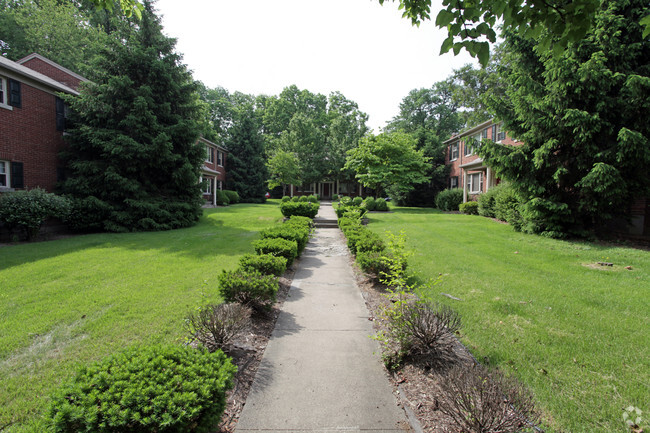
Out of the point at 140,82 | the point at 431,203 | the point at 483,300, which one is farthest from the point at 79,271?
the point at 431,203

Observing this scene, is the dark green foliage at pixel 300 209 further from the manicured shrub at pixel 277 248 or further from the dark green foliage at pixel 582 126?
the manicured shrub at pixel 277 248

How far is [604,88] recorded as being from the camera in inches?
372

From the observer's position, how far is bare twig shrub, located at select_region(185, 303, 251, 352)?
10.4 ft

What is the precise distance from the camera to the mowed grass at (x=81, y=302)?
2891mm

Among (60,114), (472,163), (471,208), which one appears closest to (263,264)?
(60,114)

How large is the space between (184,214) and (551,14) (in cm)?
1457

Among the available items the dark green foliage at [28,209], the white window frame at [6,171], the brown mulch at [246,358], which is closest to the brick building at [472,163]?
the brown mulch at [246,358]

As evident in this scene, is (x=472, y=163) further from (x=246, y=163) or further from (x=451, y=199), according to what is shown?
(x=246, y=163)

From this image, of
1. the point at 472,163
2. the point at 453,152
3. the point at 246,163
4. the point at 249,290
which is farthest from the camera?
the point at 246,163

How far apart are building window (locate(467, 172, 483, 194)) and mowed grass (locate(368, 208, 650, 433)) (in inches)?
532

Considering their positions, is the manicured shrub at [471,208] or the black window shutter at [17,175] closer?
the black window shutter at [17,175]

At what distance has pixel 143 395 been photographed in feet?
5.63

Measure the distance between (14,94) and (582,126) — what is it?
19.9 m

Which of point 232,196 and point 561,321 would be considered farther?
point 232,196
